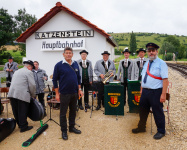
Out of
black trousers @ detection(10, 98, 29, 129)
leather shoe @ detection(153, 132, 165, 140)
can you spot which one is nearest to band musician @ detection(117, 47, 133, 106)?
leather shoe @ detection(153, 132, 165, 140)

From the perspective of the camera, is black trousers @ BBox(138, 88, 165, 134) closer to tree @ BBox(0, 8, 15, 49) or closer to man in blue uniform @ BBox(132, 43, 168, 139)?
man in blue uniform @ BBox(132, 43, 168, 139)

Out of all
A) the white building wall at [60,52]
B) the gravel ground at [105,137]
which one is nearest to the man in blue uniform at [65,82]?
the gravel ground at [105,137]

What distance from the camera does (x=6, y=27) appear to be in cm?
3262

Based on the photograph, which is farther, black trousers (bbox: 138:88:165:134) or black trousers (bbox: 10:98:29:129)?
black trousers (bbox: 10:98:29:129)

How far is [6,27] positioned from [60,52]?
2983 cm

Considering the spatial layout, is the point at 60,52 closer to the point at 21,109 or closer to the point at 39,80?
the point at 39,80

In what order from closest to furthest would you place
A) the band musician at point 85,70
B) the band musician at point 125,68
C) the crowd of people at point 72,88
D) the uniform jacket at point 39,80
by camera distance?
the crowd of people at point 72,88 → the uniform jacket at point 39,80 → the band musician at point 125,68 → the band musician at point 85,70

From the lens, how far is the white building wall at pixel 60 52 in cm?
888

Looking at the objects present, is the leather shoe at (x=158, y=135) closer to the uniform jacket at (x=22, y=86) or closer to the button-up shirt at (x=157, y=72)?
the button-up shirt at (x=157, y=72)

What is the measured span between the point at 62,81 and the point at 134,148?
232 centimetres

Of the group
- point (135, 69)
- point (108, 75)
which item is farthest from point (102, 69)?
point (135, 69)

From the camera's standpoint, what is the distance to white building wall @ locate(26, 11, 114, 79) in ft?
29.1

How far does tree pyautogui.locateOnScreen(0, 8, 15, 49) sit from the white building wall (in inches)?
1058

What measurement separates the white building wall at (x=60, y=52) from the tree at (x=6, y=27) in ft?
88.2
